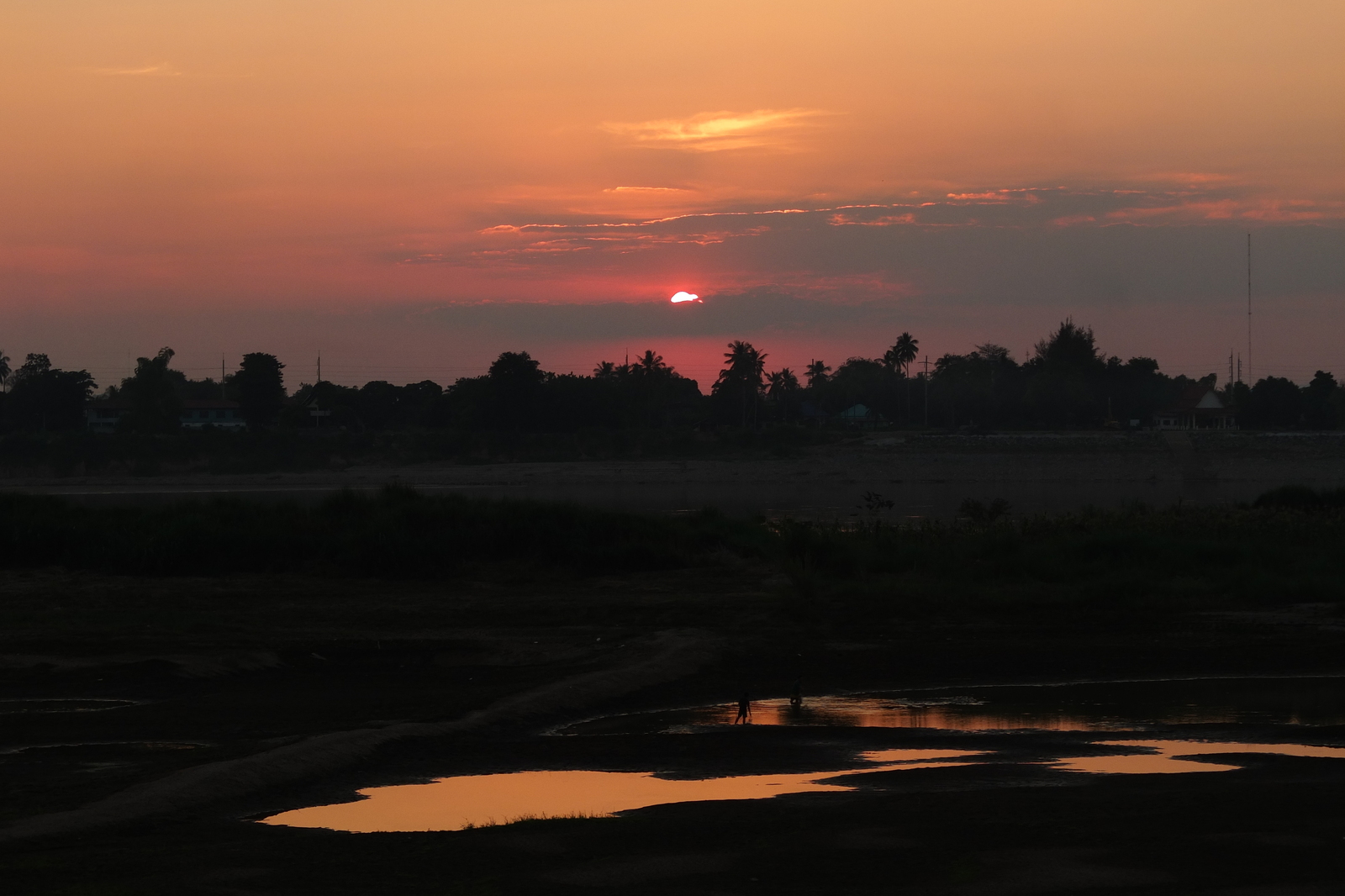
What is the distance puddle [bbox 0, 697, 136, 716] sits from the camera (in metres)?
13.7

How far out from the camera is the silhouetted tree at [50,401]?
116562 mm

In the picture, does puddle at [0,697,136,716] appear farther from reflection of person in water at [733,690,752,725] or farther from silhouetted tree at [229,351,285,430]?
silhouetted tree at [229,351,285,430]

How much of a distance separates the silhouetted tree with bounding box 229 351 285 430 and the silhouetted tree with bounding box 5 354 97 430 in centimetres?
1505

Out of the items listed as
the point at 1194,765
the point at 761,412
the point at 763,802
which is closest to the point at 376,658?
the point at 763,802

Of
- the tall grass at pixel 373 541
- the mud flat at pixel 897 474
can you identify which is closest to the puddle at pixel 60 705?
the tall grass at pixel 373 541

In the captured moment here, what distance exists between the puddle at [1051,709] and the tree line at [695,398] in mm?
89989

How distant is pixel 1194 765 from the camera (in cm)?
1124

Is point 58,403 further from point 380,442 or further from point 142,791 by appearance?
point 142,791

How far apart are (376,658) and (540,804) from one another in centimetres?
832

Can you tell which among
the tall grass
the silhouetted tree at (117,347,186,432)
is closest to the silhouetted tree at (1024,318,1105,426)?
the silhouetted tree at (117,347,186,432)

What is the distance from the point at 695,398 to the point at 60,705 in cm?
13470

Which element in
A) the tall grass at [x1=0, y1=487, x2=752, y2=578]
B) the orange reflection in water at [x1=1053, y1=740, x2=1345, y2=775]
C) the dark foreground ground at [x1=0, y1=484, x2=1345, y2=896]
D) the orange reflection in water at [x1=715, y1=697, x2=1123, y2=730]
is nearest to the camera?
the dark foreground ground at [x1=0, y1=484, x2=1345, y2=896]

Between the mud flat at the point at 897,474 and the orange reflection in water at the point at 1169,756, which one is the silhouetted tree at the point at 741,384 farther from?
the orange reflection in water at the point at 1169,756

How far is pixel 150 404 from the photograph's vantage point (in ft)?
366
